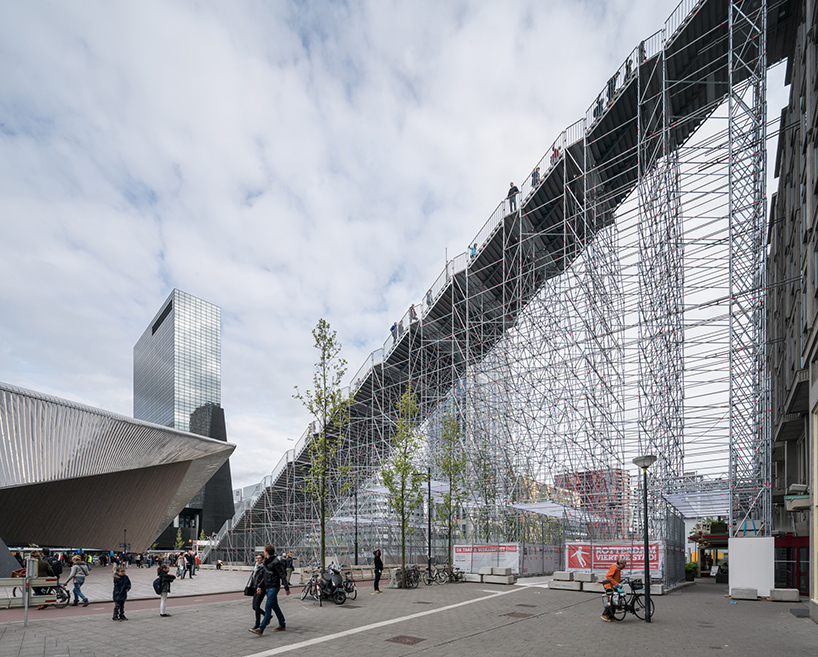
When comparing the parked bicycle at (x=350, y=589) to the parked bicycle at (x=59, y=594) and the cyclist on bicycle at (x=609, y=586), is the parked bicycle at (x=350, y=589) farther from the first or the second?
the cyclist on bicycle at (x=609, y=586)

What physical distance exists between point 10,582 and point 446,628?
434 inches

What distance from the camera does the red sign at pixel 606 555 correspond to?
831 inches

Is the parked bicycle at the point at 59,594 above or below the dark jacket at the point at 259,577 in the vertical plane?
below

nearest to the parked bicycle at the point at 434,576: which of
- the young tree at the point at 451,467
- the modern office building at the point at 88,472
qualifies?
the young tree at the point at 451,467

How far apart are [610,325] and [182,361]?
3774 inches

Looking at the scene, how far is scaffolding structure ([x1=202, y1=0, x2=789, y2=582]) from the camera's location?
22.0 metres

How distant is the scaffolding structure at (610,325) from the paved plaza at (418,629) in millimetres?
6808

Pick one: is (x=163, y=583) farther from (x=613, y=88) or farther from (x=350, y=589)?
(x=613, y=88)

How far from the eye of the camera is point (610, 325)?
2747 centimetres

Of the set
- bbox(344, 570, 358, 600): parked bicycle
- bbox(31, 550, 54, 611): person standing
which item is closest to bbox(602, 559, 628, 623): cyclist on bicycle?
bbox(344, 570, 358, 600): parked bicycle

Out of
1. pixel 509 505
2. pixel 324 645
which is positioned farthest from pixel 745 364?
pixel 324 645

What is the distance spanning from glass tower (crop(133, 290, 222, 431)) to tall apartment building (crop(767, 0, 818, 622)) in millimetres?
93611

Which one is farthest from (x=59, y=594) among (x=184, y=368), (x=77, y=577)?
(x=184, y=368)

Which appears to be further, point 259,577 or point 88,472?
point 88,472
